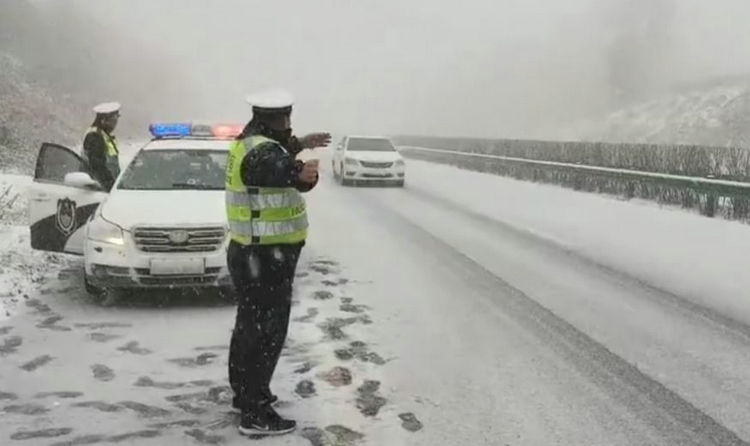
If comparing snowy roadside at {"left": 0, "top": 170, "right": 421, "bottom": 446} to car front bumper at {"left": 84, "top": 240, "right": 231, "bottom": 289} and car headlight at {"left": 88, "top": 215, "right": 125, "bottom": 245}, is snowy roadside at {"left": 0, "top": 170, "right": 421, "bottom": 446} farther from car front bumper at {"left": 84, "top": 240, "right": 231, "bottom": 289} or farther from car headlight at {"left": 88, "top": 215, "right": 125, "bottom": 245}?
car headlight at {"left": 88, "top": 215, "right": 125, "bottom": 245}

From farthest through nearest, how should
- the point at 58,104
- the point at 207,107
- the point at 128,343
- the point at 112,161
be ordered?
the point at 207,107, the point at 58,104, the point at 112,161, the point at 128,343

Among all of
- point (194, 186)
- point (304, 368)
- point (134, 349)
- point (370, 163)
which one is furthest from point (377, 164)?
point (304, 368)

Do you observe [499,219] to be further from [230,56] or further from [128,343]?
[230,56]

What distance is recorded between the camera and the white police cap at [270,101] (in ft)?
14.0

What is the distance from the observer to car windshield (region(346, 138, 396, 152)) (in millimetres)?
23875

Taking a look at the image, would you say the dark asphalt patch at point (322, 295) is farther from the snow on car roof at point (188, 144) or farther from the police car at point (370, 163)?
the police car at point (370, 163)

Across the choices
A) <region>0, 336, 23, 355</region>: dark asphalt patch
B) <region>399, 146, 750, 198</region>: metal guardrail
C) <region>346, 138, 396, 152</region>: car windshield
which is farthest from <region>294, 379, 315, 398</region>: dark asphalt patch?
<region>346, 138, 396, 152</region>: car windshield

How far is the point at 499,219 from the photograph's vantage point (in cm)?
1498

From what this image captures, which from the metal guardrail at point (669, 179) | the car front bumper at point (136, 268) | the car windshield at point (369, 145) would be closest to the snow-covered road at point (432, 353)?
the car front bumper at point (136, 268)

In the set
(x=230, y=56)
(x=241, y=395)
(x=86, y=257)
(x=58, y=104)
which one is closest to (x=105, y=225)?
(x=86, y=257)

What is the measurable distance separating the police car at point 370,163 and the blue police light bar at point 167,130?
40.3 feet

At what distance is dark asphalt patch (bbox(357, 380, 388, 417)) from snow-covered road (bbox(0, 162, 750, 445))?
17 mm

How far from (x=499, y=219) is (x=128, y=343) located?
982 cm

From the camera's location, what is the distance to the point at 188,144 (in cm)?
932
